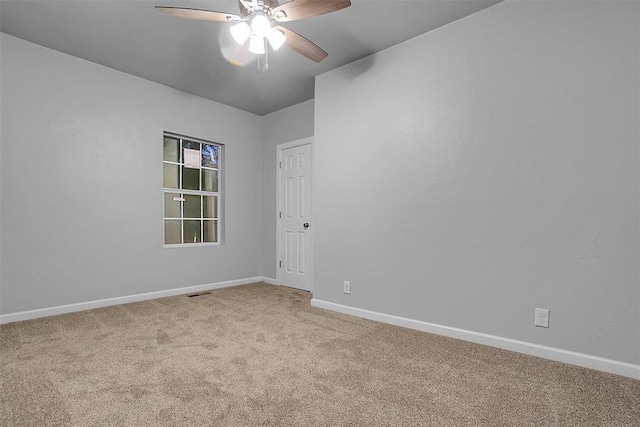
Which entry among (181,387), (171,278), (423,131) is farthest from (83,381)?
(423,131)

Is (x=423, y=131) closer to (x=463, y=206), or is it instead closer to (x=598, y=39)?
(x=463, y=206)

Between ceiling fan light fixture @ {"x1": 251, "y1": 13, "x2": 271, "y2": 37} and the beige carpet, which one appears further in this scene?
ceiling fan light fixture @ {"x1": 251, "y1": 13, "x2": 271, "y2": 37}

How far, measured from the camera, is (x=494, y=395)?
180 centimetres

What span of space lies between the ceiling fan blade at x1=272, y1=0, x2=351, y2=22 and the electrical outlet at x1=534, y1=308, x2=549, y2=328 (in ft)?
8.01

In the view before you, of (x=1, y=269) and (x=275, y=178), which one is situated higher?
(x=275, y=178)

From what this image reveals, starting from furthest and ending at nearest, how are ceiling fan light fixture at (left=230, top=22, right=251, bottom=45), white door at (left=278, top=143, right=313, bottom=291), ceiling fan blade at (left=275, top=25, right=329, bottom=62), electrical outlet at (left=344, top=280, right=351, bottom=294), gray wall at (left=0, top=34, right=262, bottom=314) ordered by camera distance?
white door at (left=278, top=143, right=313, bottom=291) < electrical outlet at (left=344, top=280, right=351, bottom=294) < gray wall at (left=0, top=34, right=262, bottom=314) < ceiling fan blade at (left=275, top=25, right=329, bottom=62) < ceiling fan light fixture at (left=230, top=22, right=251, bottom=45)

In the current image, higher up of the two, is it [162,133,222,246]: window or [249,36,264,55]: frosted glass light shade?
[249,36,264,55]: frosted glass light shade

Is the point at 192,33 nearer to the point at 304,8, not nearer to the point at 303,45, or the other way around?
the point at 303,45

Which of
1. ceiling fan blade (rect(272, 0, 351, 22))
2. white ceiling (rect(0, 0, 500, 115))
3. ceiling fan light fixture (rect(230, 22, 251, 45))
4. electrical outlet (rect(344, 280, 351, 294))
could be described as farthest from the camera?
electrical outlet (rect(344, 280, 351, 294))

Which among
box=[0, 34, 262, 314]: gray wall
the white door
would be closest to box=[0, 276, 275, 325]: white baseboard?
box=[0, 34, 262, 314]: gray wall

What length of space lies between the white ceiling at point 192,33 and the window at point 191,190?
937 mm

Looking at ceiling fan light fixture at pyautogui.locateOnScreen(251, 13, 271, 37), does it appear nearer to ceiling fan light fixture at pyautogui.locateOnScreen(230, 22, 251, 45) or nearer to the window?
ceiling fan light fixture at pyautogui.locateOnScreen(230, 22, 251, 45)

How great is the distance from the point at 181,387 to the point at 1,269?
2.43 m

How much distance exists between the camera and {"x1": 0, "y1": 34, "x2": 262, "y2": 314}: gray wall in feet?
9.89
